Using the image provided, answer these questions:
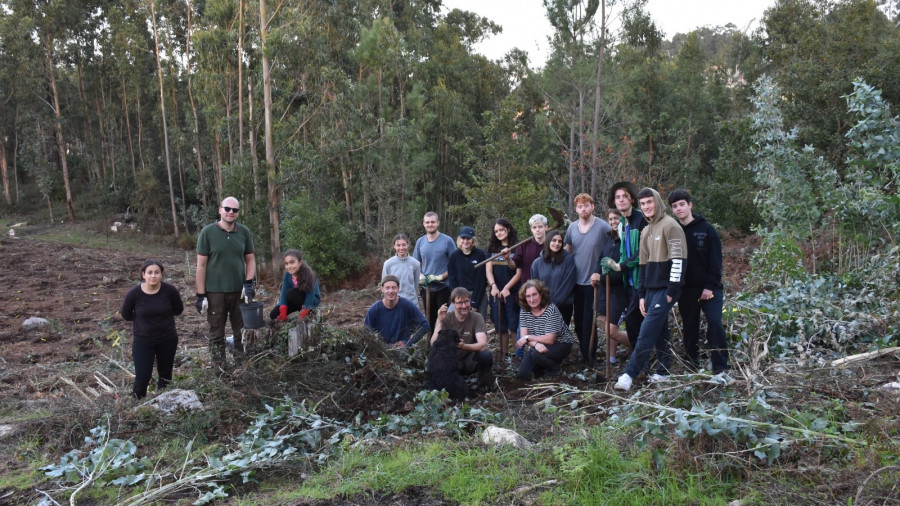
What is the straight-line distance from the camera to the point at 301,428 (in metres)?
4.84

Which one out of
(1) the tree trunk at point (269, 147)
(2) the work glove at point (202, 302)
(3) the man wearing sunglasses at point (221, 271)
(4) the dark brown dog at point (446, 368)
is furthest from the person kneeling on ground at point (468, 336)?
(1) the tree trunk at point (269, 147)

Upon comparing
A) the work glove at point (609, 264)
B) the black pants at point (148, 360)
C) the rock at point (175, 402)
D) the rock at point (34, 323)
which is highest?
the work glove at point (609, 264)

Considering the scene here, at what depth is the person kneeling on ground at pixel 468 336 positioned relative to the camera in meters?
6.18

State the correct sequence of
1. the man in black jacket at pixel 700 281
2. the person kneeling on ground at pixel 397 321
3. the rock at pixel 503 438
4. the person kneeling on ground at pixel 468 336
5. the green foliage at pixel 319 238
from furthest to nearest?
the green foliage at pixel 319 238 → the person kneeling on ground at pixel 397 321 → the person kneeling on ground at pixel 468 336 → the man in black jacket at pixel 700 281 → the rock at pixel 503 438

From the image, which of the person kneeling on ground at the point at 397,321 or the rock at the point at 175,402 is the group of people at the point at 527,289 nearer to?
the person kneeling on ground at the point at 397,321

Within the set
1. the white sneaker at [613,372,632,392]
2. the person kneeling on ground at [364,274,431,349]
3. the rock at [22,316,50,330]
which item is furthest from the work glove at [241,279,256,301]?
the rock at [22,316,50,330]

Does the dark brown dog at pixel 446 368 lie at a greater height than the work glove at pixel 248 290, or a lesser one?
lesser

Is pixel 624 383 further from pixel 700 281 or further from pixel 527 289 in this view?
pixel 527 289

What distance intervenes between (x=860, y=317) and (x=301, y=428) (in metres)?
4.83

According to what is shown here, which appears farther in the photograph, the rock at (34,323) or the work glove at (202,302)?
the rock at (34,323)

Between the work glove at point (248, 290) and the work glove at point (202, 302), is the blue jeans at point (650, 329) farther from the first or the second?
the work glove at point (202, 302)

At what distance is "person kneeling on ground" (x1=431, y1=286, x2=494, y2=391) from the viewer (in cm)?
618

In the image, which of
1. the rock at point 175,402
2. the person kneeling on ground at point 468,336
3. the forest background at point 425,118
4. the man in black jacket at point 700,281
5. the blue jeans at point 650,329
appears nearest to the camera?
the rock at point 175,402

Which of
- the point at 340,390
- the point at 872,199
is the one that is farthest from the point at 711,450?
the point at 872,199
